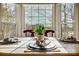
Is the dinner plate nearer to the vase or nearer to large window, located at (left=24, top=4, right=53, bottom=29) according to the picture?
the vase

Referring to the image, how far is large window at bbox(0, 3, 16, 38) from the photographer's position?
1.68 meters

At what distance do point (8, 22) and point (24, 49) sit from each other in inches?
13.5

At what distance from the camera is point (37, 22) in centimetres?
169

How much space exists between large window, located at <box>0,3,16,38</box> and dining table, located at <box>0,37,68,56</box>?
0.36ft

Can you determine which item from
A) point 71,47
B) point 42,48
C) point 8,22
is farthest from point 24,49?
point 71,47

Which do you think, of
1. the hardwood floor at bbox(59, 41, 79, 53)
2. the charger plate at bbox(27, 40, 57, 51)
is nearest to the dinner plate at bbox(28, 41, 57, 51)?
the charger plate at bbox(27, 40, 57, 51)

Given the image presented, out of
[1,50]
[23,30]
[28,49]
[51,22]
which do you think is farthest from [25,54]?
[51,22]

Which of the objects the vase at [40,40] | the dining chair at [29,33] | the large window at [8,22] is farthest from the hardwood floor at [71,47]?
the large window at [8,22]

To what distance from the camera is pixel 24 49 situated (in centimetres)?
154

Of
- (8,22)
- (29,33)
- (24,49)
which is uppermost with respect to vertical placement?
(8,22)

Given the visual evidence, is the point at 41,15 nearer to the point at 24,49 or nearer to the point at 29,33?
the point at 29,33

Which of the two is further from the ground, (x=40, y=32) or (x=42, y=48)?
(x=40, y=32)

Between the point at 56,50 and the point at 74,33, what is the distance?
29 cm

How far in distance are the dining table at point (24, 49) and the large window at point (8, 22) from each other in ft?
0.36
